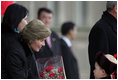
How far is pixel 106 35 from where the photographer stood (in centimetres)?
475

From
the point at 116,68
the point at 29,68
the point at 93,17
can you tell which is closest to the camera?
the point at 116,68

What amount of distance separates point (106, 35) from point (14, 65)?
93 cm

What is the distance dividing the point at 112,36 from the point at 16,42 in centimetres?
92

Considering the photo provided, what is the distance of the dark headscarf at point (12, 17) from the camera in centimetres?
461

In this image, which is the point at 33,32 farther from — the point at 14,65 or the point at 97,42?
the point at 97,42

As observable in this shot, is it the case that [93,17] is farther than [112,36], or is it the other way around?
[93,17]

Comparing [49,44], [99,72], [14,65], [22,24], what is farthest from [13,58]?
[49,44]

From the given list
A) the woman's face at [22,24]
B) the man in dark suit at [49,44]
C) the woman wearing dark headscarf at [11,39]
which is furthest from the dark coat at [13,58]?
the man in dark suit at [49,44]

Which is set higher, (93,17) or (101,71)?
(101,71)

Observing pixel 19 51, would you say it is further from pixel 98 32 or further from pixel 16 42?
pixel 98 32

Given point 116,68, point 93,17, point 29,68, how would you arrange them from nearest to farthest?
point 116,68 < point 29,68 < point 93,17

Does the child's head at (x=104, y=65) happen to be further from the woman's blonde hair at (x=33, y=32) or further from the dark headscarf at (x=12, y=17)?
the dark headscarf at (x=12, y=17)

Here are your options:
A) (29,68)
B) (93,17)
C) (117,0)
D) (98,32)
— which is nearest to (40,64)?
(29,68)

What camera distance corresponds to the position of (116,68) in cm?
434
